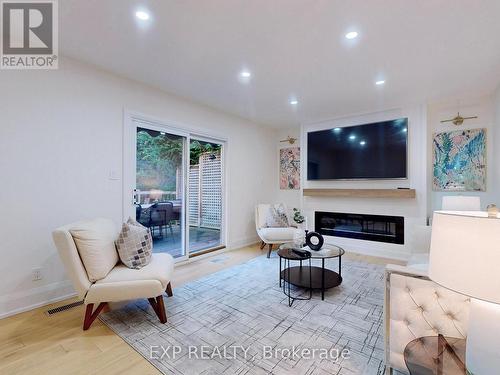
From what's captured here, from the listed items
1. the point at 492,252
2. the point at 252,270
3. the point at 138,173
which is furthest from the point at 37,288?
the point at 492,252

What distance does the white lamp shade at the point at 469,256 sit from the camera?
76 centimetres

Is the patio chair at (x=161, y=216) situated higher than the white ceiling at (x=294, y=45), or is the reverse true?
the white ceiling at (x=294, y=45)

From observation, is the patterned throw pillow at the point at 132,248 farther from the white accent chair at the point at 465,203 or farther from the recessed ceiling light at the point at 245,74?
the white accent chair at the point at 465,203

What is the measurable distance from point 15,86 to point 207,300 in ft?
9.23

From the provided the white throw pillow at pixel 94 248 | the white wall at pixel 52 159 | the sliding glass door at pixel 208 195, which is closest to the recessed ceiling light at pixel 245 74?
the white wall at pixel 52 159

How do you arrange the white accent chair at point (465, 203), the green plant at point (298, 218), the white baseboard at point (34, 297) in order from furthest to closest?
the green plant at point (298, 218)
the white accent chair at point (465, 203)
the white baseboard at point (34, 297)

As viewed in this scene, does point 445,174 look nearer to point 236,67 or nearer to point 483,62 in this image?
point 483,62

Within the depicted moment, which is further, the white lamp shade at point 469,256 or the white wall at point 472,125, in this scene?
the white wall at point 472,125

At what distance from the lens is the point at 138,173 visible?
3.38 metres

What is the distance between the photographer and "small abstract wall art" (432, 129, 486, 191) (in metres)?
3.79

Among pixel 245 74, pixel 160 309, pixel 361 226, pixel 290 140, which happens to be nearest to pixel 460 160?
pixel 361 226

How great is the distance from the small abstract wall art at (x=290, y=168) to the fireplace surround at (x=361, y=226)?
0.93m

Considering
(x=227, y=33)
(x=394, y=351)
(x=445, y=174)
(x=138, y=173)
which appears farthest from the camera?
(x=445, y=174)

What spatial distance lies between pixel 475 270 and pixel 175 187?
3.59 m
